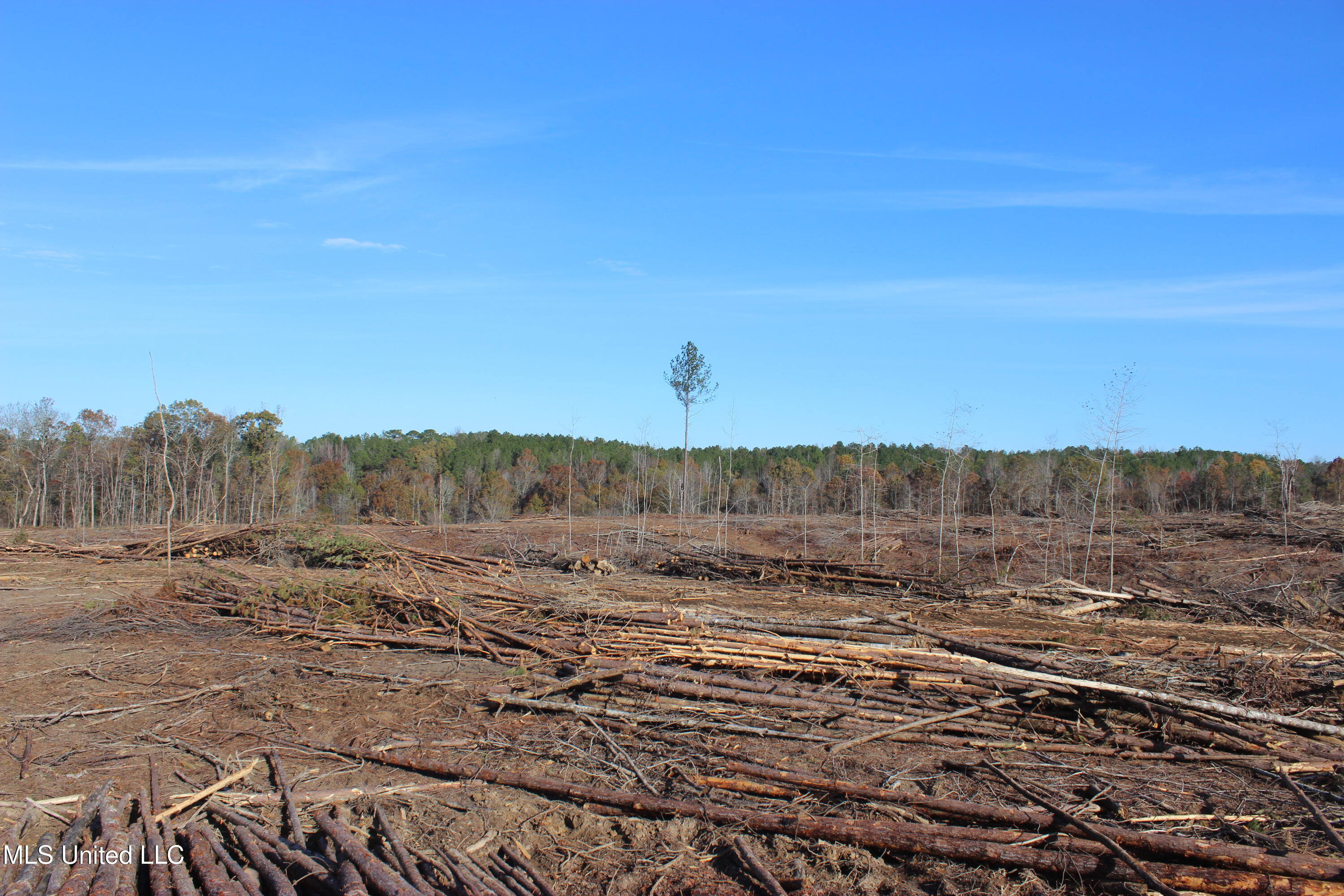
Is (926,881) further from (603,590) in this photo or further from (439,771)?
(603,590)

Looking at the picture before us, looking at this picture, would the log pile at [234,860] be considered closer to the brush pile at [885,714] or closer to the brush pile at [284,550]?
the brush pile at [885,714]

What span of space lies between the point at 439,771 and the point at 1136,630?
10.3 meters

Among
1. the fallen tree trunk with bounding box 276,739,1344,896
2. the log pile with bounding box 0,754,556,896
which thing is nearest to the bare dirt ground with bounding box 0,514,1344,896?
the fallen tree trunk with bounding box 276,739,1344,896

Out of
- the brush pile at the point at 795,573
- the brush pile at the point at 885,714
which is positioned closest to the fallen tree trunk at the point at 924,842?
the brush pile at the point at 885,714

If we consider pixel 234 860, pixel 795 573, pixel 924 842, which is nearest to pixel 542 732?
pixel 234 860

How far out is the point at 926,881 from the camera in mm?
4020

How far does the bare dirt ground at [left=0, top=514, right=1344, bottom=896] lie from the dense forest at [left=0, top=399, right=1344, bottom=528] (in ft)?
34.8

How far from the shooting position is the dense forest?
3459 cm

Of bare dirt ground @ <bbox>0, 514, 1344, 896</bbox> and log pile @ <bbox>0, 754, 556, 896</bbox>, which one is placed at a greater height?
Answer: log pile @ <bbox>0, 754, 556, 896</bbox>

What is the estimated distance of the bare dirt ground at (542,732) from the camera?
4.30 m

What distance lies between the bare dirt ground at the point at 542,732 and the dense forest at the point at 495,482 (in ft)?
34.8

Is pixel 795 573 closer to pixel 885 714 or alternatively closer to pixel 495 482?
pixel 885 714

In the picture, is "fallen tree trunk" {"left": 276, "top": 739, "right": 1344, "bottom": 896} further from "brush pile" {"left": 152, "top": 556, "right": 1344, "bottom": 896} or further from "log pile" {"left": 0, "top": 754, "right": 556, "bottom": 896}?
"log pile" {"left": 0, "top": 754, "right": 556, "bottom": 896}

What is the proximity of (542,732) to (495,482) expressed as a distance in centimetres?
4369
